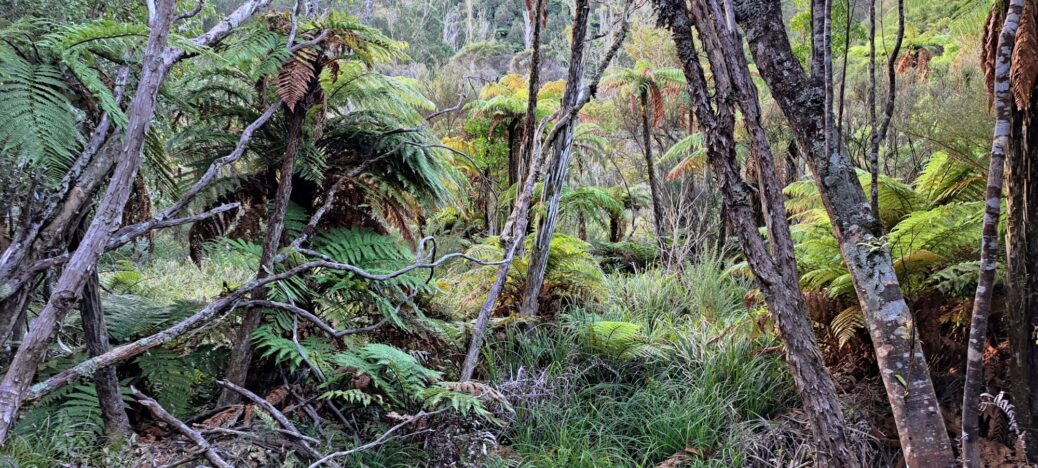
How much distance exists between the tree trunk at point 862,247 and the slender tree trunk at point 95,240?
209cm

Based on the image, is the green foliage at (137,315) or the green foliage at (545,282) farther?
the green foliage at (545,282)

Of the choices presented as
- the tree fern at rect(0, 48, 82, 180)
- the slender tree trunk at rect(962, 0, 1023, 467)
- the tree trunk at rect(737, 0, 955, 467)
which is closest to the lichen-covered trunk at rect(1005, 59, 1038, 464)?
the tree trunk at rect(737, 0, 955, 467)

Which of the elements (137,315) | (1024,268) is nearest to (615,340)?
(1024,268)

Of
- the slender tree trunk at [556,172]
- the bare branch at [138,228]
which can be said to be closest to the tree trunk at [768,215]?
the slender tree trunk at [556,172]

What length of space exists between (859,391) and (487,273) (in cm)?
233

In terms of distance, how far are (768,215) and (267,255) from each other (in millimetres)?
2076

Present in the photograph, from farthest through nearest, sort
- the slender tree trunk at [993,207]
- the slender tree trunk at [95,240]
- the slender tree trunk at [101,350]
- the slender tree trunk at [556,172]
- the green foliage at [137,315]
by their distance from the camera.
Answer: the slender tree trunk at [556,172] < the green foliage at [137,315] < the slender tree trunk at [101,350] < the slender tree trunk at [993,207] < the slender tree trunk at [95,240]

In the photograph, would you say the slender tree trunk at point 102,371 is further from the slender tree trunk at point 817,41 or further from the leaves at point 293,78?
the slender tree trunk at point 817,41

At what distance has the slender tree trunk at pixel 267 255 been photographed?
2555 mm

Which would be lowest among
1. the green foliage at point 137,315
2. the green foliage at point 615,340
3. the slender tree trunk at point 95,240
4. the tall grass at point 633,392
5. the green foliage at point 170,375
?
the tall grass at point 633,392

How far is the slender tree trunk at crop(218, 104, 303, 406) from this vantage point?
2555 millimetres

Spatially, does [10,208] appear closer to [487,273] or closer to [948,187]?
[487,273]

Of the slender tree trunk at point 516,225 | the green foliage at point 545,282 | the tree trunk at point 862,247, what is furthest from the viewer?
the green foliage at point 545,282

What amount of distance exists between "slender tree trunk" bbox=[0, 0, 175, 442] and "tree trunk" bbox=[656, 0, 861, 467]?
1848 millimetres
